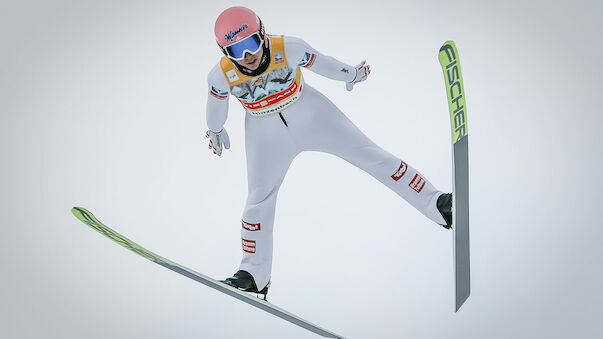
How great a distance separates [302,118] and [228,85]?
37 centimetres

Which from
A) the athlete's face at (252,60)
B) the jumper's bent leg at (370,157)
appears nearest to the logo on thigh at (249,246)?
the jumper's bent leg at (370,157)

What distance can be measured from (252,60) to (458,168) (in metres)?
0.96

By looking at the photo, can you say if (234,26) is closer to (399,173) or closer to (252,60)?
(252,60)

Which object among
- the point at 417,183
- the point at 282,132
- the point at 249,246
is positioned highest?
the point at 282,132

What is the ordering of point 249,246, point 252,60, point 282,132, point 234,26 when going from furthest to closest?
point 249,246 < point 282,132 < point 252,60 < point 234,26

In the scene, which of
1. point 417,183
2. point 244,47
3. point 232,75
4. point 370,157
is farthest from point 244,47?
point 417,183

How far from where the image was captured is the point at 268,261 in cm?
354

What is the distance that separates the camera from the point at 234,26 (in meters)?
3.02

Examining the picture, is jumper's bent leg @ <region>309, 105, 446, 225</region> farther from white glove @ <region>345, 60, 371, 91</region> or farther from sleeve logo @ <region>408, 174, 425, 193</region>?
white glove @ <region>345, 60, 371, 91</region>

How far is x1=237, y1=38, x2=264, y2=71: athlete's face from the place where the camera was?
3113 mm

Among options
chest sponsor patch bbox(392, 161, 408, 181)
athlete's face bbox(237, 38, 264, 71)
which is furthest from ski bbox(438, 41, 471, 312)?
athlete's face bbox(237, 38, 264, 71)

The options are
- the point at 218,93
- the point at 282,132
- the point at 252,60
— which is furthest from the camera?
the point at 282,132

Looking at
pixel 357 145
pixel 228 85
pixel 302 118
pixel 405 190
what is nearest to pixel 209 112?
pixel 228 85

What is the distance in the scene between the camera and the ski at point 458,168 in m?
3.09
